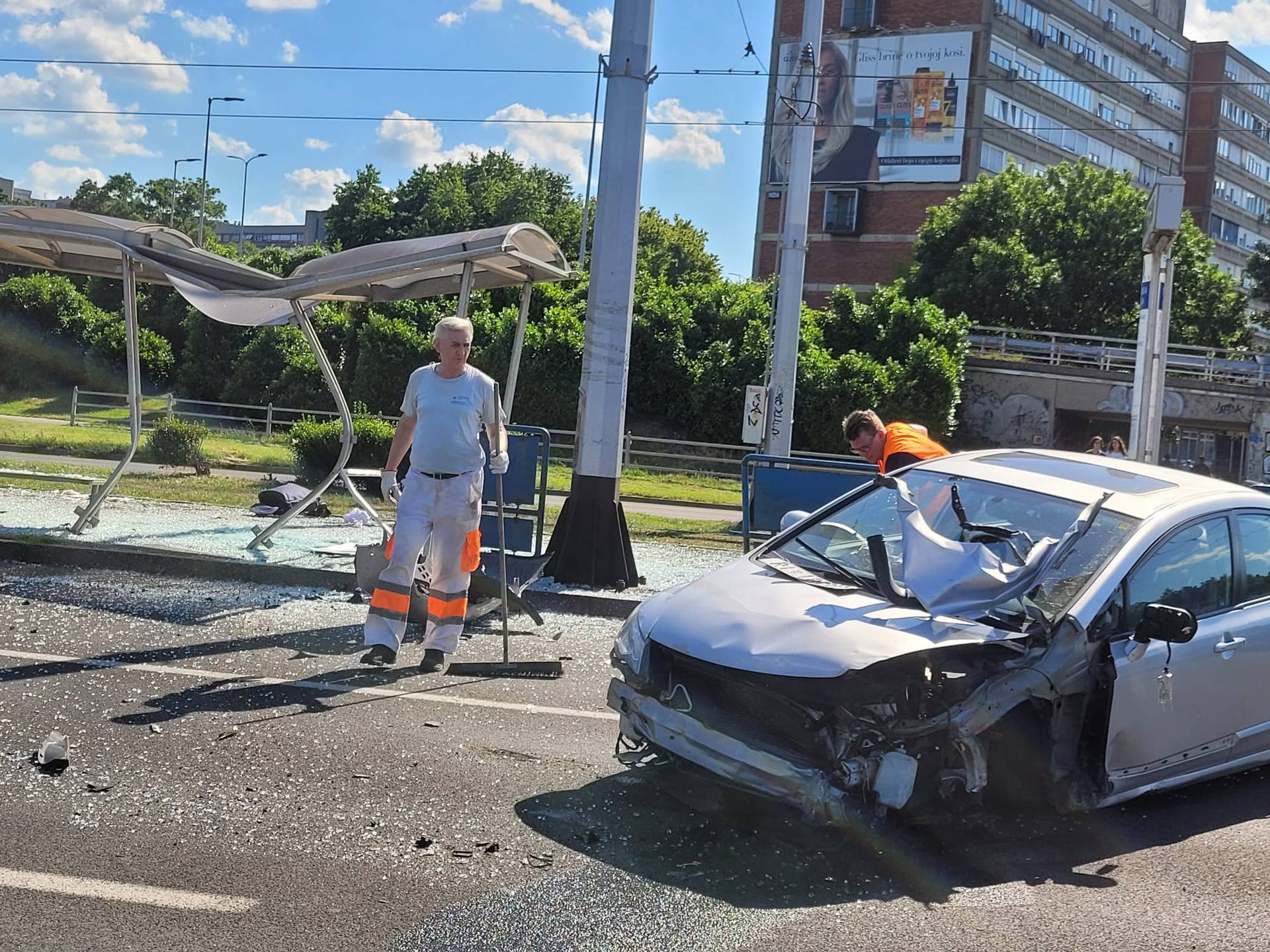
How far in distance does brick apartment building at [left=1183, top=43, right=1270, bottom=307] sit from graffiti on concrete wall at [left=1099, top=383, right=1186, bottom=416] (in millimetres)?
39996

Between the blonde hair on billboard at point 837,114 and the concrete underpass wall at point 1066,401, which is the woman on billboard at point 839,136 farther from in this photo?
the concrete underpass wall at point 1066,401

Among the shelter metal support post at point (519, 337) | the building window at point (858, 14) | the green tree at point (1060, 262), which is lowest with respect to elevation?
the shelter metal support post at point (519, 337)

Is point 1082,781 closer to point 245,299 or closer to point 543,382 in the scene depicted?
point 245,299

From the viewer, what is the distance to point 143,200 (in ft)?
341

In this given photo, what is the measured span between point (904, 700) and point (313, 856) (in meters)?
2.15

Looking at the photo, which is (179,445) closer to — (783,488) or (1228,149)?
(783,488)

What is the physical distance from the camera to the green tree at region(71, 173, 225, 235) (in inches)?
3649

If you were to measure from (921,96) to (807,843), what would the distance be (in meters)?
58.1

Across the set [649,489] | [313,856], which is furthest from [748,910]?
[649,489]

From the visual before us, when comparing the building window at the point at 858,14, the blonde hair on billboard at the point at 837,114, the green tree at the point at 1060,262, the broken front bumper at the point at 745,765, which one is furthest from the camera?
the blonde hair on billboard at the point at 837,114

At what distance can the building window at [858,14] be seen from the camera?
5944cm

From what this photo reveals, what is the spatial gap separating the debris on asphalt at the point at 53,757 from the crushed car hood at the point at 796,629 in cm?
243

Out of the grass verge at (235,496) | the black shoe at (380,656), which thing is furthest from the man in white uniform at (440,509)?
the grass verge at (235,496)

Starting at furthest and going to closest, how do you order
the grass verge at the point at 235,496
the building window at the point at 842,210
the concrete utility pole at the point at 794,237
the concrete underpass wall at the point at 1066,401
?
the building window at the point at 842,210
the concrete underpass wall at the point at 1066,401
the concrete utility pole at the point at 794,237
the grass verge at the point at 235,496
